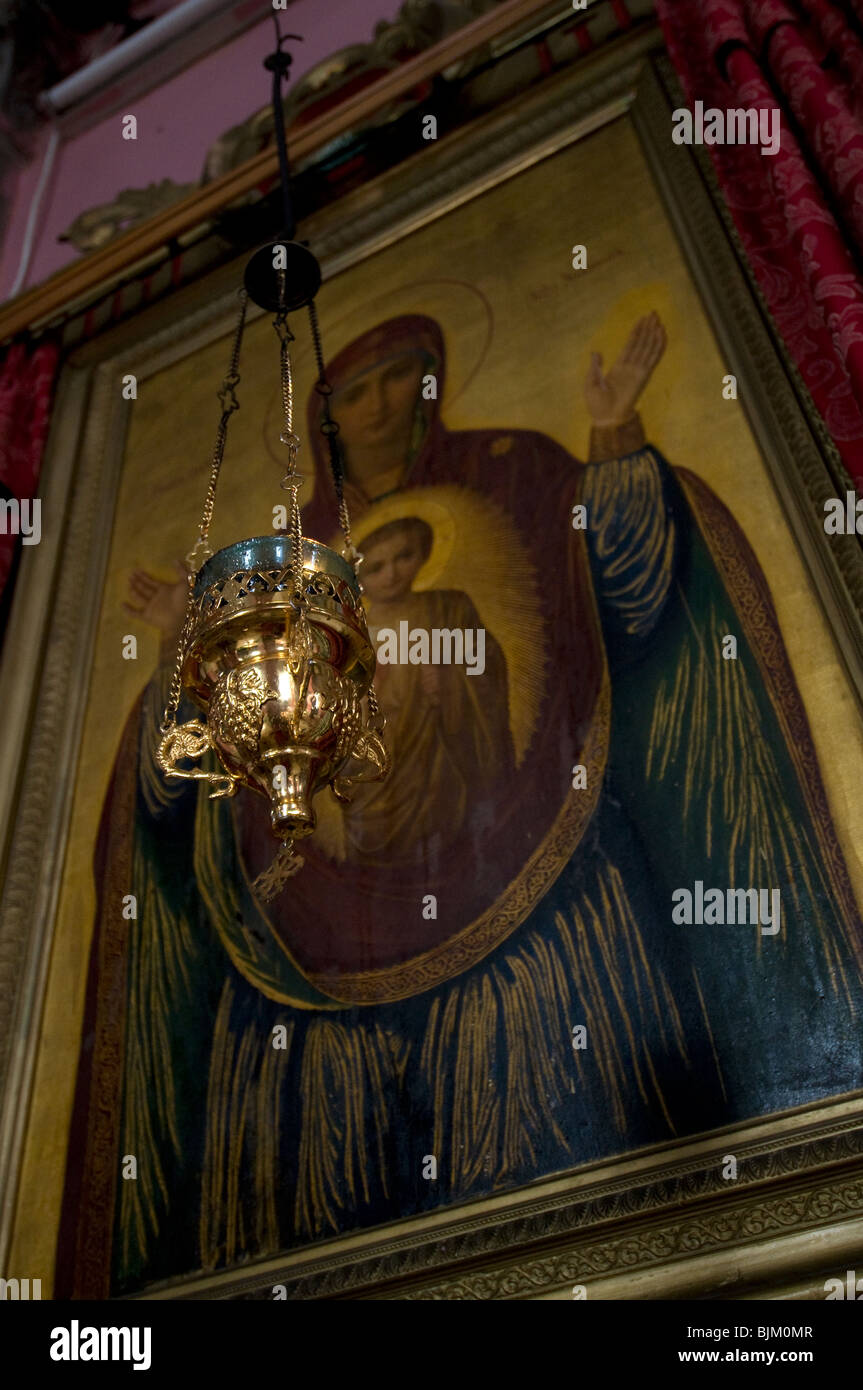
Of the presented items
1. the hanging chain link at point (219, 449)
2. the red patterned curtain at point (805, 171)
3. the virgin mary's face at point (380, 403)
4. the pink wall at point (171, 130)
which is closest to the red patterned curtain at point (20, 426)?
the hanging chain link at point (219, 449)

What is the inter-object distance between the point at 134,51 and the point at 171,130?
76cm

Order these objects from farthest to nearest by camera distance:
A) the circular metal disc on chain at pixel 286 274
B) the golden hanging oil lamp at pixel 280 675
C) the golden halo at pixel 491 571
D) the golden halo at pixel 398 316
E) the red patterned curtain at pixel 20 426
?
the red patterned curtain at pixel 20 426
the golden halo at pixel 398 316
the golden halo at pixel 491 571
the circular metal disc on chain at pixel 286 274
the golden hanging oil lamp at pixel 280 675

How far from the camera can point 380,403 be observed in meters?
4.02

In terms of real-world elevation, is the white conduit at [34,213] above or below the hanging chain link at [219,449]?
above

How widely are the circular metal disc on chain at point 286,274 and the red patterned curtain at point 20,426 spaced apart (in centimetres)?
175

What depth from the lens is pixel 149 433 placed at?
4.68 m

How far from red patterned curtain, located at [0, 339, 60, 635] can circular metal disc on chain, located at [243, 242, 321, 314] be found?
1748 mm

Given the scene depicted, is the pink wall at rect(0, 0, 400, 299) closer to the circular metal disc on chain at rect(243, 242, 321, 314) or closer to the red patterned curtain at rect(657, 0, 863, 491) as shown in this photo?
the red patterned curtain at rect(657, 0, 863, 491)

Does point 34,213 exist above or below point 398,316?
above

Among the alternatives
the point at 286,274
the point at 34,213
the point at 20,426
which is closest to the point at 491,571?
the point at 286,274

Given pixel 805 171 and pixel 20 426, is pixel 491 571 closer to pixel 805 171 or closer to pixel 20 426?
pixel 805 171

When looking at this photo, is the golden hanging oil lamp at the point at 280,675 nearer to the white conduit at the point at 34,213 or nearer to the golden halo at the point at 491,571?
the golden halo at the point at 491,571

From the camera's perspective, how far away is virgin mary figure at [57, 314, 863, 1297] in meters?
2.44

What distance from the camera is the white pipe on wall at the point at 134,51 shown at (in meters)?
6.35
